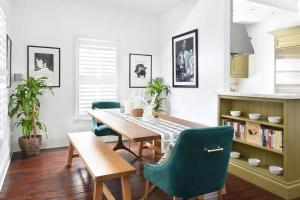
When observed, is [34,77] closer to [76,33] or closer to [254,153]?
[76,33]

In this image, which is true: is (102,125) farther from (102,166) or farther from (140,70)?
(102,166)

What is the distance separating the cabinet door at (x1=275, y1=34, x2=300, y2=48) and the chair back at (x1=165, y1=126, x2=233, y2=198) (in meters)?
4.15

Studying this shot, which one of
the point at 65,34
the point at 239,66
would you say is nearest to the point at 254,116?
the point at 239,66

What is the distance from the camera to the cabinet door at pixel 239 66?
5957mm

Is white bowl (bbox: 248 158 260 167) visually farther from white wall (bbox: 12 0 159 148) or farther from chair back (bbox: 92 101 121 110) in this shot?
white wall (bbox: 12 0 159 148)

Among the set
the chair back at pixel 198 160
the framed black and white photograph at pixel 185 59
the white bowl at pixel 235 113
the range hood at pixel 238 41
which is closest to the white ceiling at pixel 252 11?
the range hood at pixel 238 41

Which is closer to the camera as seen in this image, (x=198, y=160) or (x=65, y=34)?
(x=198, y=160)

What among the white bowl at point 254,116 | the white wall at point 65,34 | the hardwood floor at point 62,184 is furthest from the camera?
the white wall at point 65,34

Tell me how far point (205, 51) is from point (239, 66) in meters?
2.42

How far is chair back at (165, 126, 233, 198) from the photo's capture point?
5.57 feet

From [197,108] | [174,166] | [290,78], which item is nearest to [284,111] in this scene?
[174,166]

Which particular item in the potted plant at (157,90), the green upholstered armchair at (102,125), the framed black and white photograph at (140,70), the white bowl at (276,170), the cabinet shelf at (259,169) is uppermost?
the framed black and white photograph at (140,70)

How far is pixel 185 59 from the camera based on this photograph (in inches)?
179

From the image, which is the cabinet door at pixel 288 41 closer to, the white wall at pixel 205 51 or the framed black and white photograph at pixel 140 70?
the white wall at pixel 205 51
